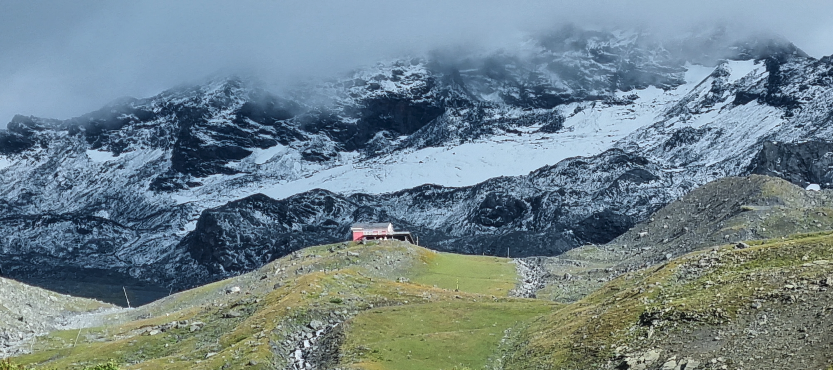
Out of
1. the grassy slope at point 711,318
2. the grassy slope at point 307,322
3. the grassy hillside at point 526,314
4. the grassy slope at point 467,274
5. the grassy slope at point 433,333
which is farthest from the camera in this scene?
the grassy slope at point 467,274

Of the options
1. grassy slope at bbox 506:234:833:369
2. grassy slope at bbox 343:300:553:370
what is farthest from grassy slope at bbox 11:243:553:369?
grassy slope at bbox 506:234:833:369

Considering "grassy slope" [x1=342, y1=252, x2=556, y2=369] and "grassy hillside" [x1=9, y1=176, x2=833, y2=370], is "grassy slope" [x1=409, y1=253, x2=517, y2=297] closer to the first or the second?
"grassy hillside" [x1=9, y1=176, x2=833, y2=370]

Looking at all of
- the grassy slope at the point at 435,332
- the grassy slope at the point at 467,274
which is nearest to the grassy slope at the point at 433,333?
the grassy slope at the point at 435,332

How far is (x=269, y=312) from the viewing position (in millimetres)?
81250

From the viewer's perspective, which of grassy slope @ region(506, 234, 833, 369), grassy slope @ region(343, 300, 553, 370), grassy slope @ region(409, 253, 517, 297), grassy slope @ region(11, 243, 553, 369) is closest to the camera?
grassy slope @ region(506, 234, 833, 369)

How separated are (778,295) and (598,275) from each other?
70.5 m

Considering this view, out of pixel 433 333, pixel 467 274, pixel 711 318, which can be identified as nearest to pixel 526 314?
pixel 433 333

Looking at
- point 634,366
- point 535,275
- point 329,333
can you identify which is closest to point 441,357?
point 329,333

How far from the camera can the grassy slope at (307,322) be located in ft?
226

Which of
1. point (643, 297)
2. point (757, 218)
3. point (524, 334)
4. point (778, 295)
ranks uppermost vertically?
point (778, 295)

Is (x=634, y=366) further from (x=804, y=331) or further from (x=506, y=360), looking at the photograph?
(x=506, y=360)

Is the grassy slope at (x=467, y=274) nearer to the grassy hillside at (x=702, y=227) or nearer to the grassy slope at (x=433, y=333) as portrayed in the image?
the grassy hillside at (x=702, y=227)

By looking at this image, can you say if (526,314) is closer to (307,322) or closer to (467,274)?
(307,322)

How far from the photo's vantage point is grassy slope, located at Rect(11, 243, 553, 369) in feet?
226
